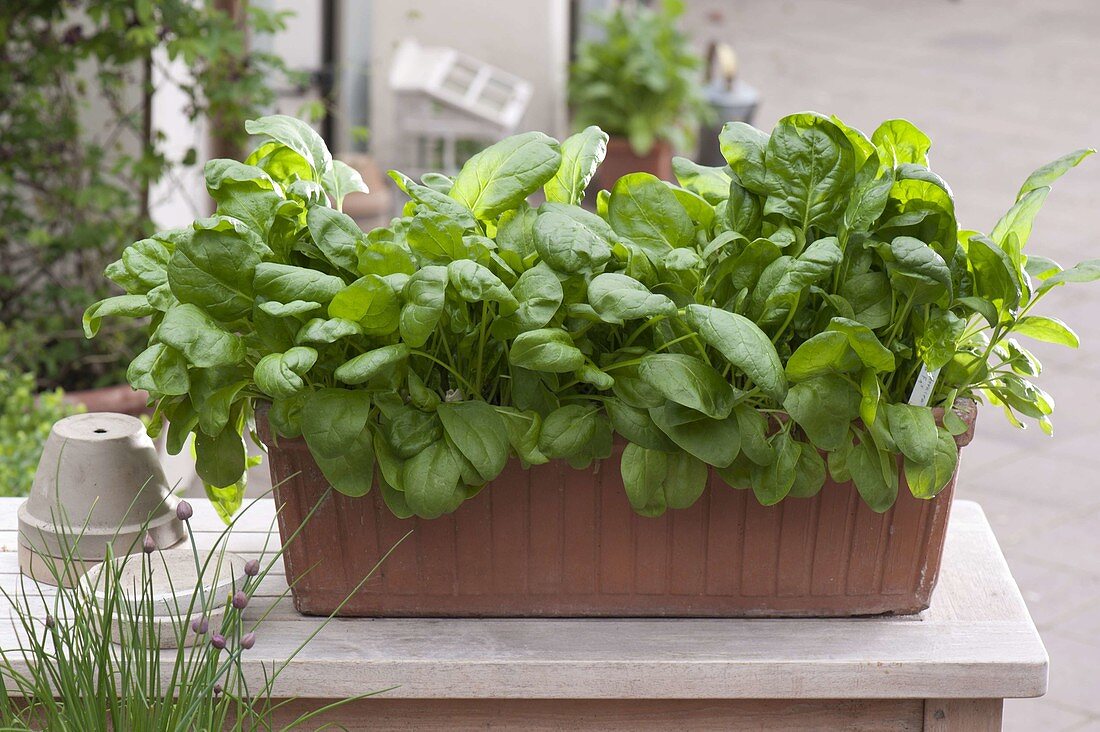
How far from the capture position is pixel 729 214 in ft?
4.28

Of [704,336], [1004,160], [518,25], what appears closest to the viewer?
[704,336]

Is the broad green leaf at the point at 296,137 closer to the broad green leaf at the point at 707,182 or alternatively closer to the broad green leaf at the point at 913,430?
the broad green leaf at the point at 707,182

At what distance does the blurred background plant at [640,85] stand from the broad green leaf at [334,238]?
14.3ft

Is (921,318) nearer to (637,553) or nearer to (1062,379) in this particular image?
(637,553)

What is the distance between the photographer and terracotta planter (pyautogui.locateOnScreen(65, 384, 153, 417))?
2998 mm

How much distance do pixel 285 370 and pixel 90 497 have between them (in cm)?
39

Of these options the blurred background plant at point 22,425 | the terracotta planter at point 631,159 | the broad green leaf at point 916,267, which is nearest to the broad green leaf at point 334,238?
the broad green leaf at point 916,267

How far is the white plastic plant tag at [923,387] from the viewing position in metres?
1.24

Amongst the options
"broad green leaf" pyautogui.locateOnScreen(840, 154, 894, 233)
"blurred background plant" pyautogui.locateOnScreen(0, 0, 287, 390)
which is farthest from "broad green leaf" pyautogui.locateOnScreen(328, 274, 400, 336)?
"blurred background plant" pyautogui.locateOnScreen(0, 0, 287, 390)

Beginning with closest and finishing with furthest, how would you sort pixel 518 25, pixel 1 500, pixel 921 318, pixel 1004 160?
pixel 921 318 < pixel 1 500 < pixel 518 25 < pixel 1004 160

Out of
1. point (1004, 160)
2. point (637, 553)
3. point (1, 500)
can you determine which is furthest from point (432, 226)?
point (1004, 160)

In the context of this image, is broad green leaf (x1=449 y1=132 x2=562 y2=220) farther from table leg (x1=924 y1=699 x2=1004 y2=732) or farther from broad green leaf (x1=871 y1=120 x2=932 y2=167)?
table leg (x1=924 y1=699 x2=1004 y2=732)

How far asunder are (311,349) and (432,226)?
0.16 m

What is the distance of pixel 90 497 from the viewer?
1.41 meters
